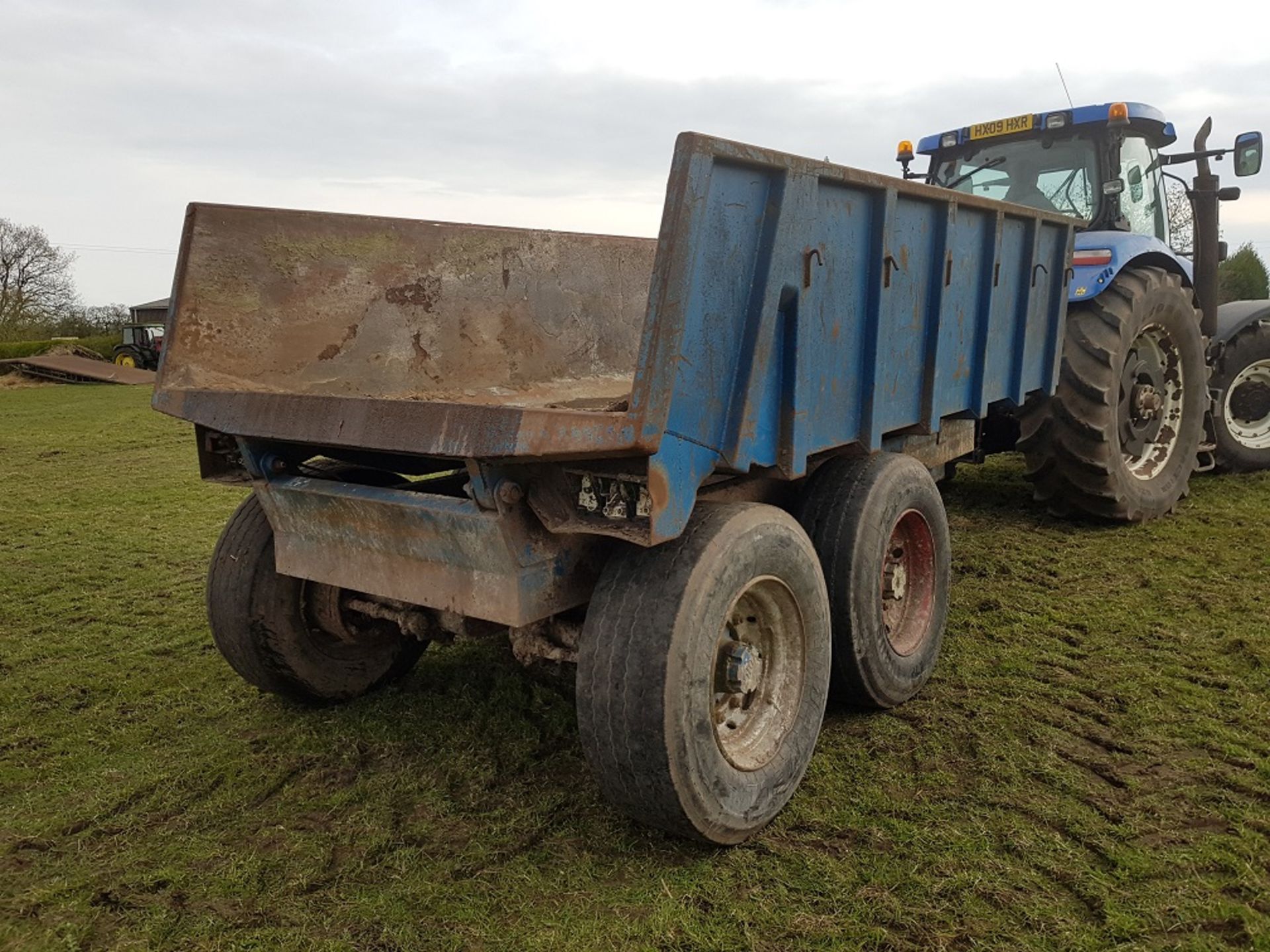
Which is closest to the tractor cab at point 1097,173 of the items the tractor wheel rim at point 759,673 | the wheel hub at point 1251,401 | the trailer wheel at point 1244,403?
the trailer wheel at point 1244,403

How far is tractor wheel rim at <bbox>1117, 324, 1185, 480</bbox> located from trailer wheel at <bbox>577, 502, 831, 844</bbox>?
383 centimetres

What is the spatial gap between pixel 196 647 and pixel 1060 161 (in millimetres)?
5494

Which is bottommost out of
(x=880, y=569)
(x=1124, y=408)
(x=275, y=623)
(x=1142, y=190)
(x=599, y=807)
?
(x=599, y=807)

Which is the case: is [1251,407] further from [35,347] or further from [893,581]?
[35,347]

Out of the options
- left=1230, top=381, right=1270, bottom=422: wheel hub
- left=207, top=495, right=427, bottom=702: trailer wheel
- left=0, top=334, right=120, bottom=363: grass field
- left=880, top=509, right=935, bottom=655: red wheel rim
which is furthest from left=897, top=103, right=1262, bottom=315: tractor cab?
left=0, top=334, right=120, bottom=363: grass field

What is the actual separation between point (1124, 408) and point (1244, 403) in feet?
6.73

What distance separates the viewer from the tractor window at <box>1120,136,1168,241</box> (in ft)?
19.4

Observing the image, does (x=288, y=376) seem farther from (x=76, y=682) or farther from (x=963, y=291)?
(x=963, y=291)

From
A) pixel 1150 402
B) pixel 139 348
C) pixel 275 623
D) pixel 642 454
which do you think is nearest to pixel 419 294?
pixel 275 623

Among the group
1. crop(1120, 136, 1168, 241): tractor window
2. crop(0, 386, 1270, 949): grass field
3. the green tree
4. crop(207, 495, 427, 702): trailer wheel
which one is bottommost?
crop(0, 386, 1270, 949): grass field

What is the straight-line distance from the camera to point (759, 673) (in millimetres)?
2826

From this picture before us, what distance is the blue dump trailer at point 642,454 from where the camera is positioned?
2398 mm

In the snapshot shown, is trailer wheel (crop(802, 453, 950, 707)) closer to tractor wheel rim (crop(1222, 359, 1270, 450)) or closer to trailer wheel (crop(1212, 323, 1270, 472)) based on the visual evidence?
trailer wheel (crop(1212, 323, 1270, 472))

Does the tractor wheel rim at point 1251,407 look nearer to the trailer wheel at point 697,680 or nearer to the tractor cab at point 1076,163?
the tractor cab at point 1076,163
